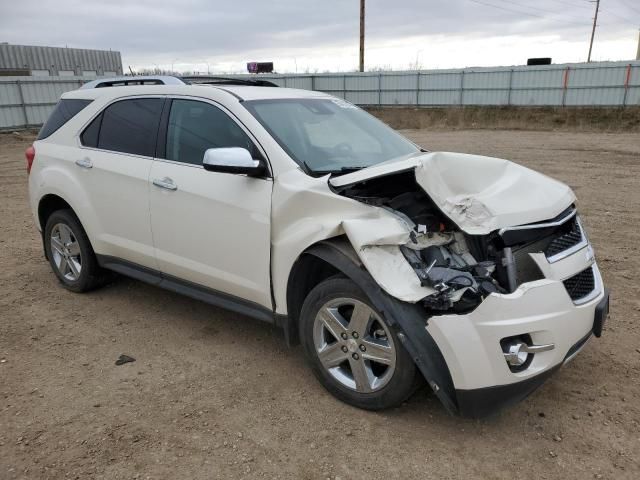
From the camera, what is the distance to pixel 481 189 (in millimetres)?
3021

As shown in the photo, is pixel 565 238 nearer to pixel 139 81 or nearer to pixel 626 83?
pixel 139 81

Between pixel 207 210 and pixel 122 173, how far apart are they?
1.02 m

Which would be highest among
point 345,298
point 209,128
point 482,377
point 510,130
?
point 209,128

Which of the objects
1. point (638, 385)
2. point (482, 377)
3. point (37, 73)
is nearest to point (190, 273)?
point (482, 377)

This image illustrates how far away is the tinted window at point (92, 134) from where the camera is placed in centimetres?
444

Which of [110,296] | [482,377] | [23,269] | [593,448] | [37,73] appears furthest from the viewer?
[37,73]

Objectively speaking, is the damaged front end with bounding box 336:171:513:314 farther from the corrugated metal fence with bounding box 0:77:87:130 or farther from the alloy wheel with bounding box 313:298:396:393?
the corrugated metal fence with bounding box 0:77:87:130

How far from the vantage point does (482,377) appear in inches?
99.4

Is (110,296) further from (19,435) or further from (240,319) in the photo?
(19,435)

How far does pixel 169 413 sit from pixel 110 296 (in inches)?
84.1

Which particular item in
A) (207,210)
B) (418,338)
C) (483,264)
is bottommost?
(418,338)

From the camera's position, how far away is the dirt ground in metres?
2.64

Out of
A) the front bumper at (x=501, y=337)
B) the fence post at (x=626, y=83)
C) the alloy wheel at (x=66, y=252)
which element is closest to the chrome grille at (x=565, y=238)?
the front bumper at (x=501, y=337)

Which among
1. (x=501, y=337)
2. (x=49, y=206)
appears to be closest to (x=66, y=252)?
(x=49, y=206)
